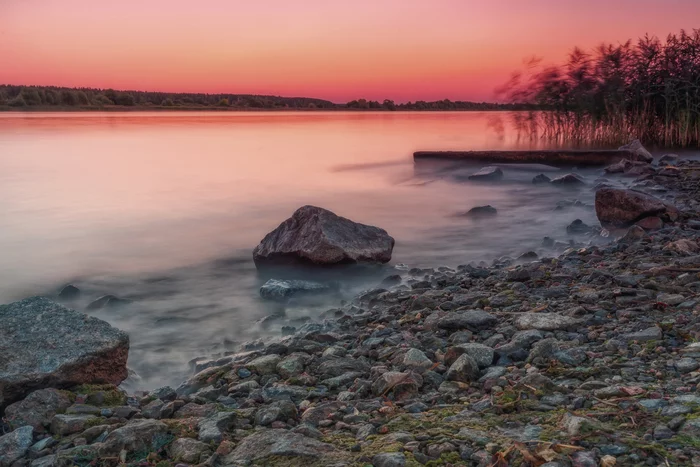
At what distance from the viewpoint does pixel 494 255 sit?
7.88m

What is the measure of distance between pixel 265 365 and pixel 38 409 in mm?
1283

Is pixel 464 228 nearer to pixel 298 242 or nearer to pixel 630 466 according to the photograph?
pixel 298 242

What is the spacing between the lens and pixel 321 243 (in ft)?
23.0

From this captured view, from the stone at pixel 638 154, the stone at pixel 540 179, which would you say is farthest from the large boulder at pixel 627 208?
the stone at pixel 638 154

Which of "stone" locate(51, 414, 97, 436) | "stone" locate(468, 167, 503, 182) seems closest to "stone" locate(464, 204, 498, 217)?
"stone" locate(468, 167, 503, 182)

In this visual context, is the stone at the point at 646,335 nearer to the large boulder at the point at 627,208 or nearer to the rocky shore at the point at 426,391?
the rocky shore at the point at 426,391

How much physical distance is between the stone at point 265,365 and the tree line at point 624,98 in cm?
1501

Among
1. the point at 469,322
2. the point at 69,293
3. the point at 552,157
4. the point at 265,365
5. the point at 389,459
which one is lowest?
the point at 69,293

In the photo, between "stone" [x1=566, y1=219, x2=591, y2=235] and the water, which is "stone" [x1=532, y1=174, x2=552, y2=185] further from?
"stone" [x1=566, y1=219, x2=591, y2=235]

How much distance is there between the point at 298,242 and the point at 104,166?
606 inches

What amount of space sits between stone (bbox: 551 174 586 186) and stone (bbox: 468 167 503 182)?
157cm

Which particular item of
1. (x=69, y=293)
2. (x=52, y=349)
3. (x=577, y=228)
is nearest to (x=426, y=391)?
(x=52, y=349)

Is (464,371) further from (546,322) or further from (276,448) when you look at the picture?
(276,448)

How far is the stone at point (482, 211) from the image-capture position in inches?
424
